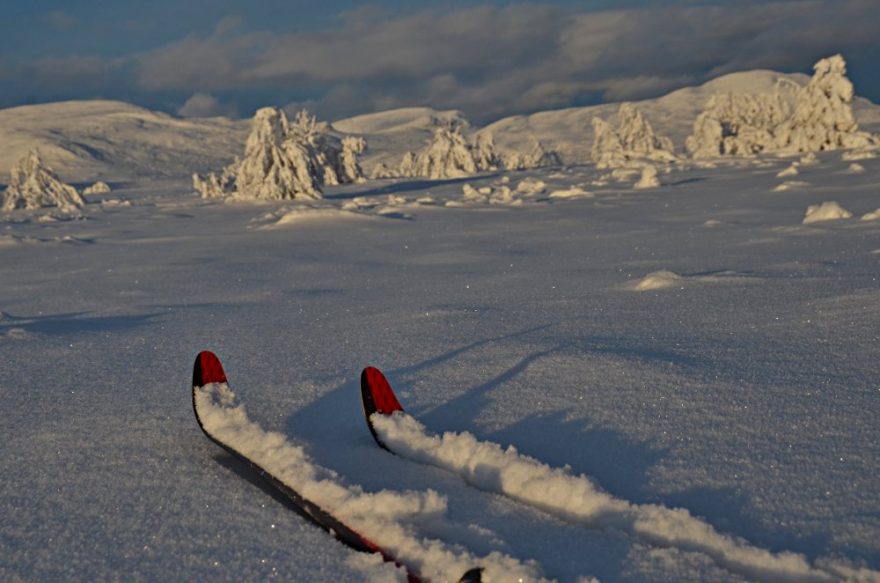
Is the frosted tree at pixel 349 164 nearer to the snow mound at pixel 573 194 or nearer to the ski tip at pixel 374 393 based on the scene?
the snow mound at pixel 573 194

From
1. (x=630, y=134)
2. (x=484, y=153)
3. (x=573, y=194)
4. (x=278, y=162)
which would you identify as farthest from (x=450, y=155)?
(x=573, y=194)

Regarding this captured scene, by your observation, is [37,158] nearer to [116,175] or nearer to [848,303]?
[848,303]

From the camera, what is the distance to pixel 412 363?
3.44 m

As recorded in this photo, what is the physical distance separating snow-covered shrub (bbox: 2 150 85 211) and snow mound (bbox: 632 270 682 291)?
28.7 metres

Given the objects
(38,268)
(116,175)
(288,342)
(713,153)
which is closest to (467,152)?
(713,153)

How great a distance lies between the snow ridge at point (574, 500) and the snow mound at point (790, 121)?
2979 centimetres

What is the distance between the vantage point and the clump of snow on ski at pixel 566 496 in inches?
59.3

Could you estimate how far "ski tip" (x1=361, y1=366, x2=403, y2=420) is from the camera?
7.95ft

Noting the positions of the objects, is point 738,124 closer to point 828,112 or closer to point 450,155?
point 828,112

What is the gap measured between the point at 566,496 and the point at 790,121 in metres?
35.8

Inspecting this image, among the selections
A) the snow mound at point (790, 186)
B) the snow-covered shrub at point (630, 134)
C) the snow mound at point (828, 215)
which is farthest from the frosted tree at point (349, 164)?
the snow mound at point (828, 215)

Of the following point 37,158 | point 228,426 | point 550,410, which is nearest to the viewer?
point 228,426

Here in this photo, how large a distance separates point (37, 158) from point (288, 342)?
31.7 meters

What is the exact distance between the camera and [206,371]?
2.69m
